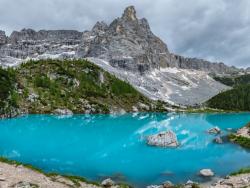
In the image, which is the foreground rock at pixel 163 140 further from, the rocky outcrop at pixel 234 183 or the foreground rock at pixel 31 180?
the foreground rock at pixel 31 180

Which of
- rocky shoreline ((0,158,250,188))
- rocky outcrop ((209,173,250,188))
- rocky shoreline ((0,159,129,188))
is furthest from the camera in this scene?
rocky outcrop ((209,173,250,188))

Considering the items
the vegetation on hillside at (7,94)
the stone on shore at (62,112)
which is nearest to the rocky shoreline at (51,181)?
the vegetation on hillside at (7,94)

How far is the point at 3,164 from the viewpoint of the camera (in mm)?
43188

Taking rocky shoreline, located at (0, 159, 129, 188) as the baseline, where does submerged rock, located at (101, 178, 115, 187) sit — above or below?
below

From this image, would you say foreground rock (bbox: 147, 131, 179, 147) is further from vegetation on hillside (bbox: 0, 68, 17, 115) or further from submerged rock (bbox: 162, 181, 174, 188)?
vegetation on hillside (bbox: 0, 68, 17, 115)

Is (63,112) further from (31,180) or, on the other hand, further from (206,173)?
(31,180)

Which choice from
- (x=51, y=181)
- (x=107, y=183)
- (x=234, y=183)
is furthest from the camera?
(x=107, y=183)

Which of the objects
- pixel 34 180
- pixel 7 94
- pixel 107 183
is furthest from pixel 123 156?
pixel 7 94

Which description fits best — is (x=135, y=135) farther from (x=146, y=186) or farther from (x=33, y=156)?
(x=146, y=186)

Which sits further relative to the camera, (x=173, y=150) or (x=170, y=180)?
(x=173, y=150)

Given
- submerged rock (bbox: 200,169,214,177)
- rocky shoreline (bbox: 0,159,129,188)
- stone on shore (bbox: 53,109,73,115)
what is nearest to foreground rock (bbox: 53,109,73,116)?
stone on shore (bbox: 53,109,73,115)

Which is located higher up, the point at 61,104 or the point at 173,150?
the point at 61,104

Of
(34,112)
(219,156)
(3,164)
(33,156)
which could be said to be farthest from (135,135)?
(34,112)

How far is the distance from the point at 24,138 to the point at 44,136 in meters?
5.97
